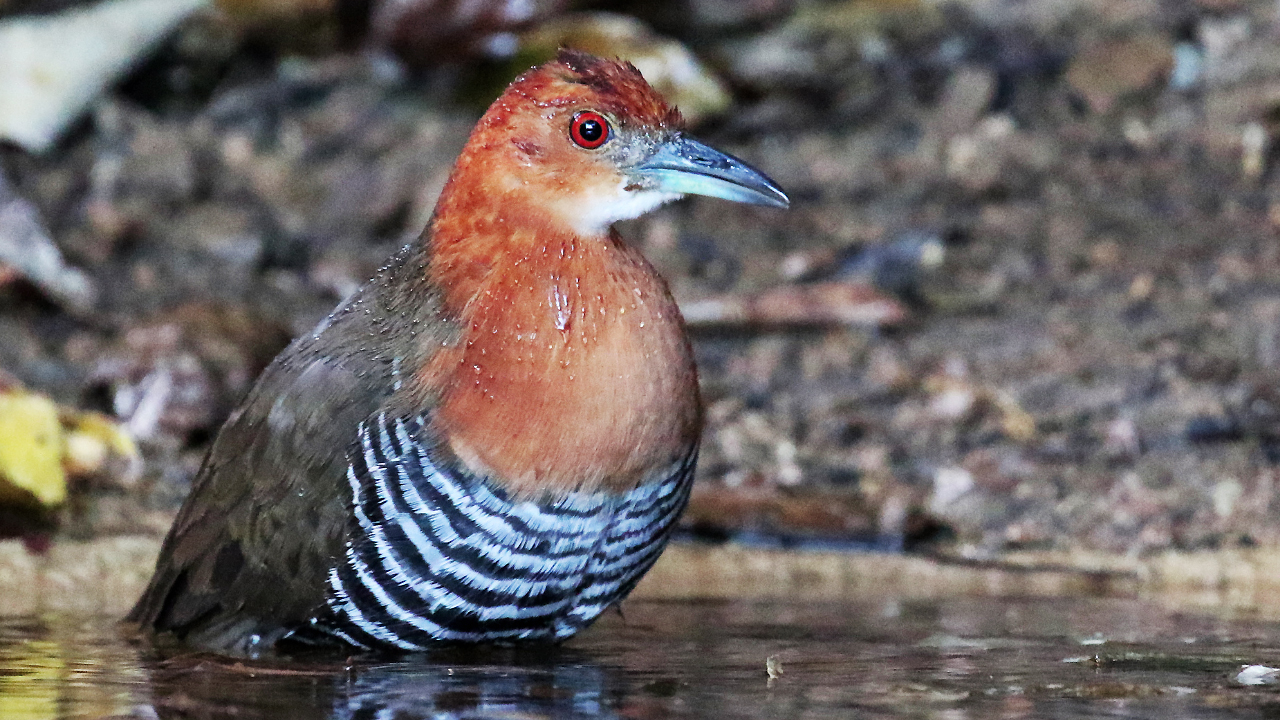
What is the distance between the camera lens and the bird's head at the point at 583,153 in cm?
402

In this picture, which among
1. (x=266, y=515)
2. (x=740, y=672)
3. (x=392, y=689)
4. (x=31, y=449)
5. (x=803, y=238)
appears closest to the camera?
(x=392, y=689)

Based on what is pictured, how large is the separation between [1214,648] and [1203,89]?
540 cm

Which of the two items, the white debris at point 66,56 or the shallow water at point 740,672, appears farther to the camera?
the white debris at point 66,56

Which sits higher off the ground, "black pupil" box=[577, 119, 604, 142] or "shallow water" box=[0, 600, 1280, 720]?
"black pupil" box=[577, 119, 604, 142]

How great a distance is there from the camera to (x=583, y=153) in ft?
13.3

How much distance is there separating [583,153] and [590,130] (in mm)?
54

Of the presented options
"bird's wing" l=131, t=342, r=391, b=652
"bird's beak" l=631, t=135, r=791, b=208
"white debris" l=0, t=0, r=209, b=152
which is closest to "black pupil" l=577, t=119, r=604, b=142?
"bird's beak" l=631, t=135, r=791, b=208

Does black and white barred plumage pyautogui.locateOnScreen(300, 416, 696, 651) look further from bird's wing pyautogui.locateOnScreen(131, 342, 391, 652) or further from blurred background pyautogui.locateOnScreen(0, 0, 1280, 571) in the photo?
blurred background pyautogui.locateOnScreen(0, 0, 1280, 571)

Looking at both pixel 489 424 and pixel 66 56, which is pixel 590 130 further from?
pixel 66 56

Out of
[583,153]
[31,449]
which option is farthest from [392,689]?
[31,449]

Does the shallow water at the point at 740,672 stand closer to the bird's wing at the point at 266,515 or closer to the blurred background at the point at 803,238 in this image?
the bird's wing at the point at 266,515

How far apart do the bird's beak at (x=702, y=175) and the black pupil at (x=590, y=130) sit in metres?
Result: 0.11

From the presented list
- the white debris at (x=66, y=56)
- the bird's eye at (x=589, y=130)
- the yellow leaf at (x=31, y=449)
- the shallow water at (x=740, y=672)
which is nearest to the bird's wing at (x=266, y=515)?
the shallow water at (x=740, y=672)

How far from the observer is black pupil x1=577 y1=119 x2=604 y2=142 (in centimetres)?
405
